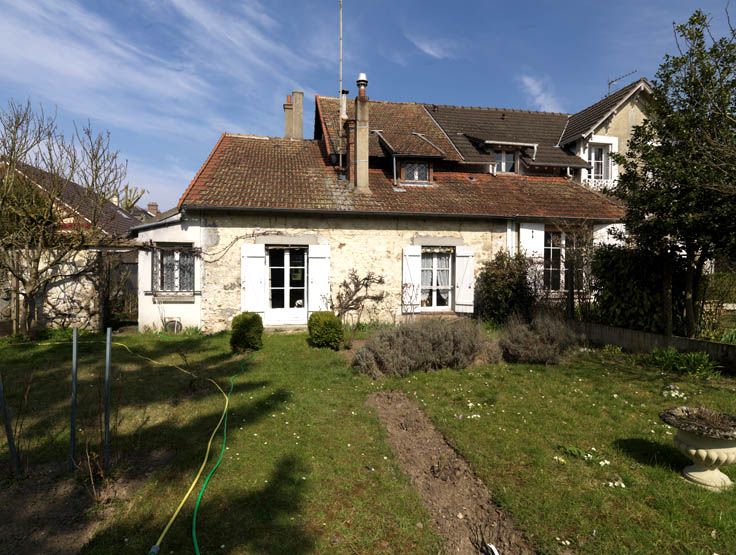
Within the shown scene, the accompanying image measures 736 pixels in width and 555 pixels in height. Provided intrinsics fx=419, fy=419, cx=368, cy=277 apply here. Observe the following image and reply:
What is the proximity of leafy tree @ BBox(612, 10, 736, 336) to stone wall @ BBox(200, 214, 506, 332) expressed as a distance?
4141 millimetres

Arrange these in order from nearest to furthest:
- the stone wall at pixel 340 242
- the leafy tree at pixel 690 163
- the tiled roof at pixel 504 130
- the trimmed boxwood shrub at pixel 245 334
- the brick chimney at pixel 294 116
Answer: the leafy tree at pixel 690 163 < the trimmed boxwood shrub at pixel 245 334 < the stone wall at pixel 340 242 < the tiled roof at pixel 504 130 < the brick chimney at pixel 294 116

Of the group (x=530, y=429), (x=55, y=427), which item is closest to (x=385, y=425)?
(x=530, y=429)

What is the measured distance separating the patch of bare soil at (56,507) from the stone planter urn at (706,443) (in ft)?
15.0

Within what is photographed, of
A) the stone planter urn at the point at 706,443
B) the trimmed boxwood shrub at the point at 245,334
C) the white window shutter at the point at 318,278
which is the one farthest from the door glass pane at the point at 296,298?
the stone planter urn at the point at 706,443

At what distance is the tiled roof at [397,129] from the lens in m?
12.0

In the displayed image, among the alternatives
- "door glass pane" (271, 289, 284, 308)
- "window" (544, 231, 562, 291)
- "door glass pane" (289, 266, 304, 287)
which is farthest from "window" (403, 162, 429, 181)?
"door glass pane" (271, 289, 284, 308)

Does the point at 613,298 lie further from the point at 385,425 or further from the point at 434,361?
the point at 385,425

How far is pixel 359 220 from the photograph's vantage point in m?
10.5

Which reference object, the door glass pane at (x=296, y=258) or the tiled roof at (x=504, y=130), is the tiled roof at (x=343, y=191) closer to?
the tiled roof at (x=504, y=130)

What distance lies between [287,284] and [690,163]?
8.21 m

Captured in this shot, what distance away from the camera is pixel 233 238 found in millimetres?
9953

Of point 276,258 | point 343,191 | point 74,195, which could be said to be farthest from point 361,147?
point 74,195

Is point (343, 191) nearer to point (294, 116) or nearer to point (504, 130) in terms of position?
point (294, 116)

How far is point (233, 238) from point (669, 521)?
30.1ft
